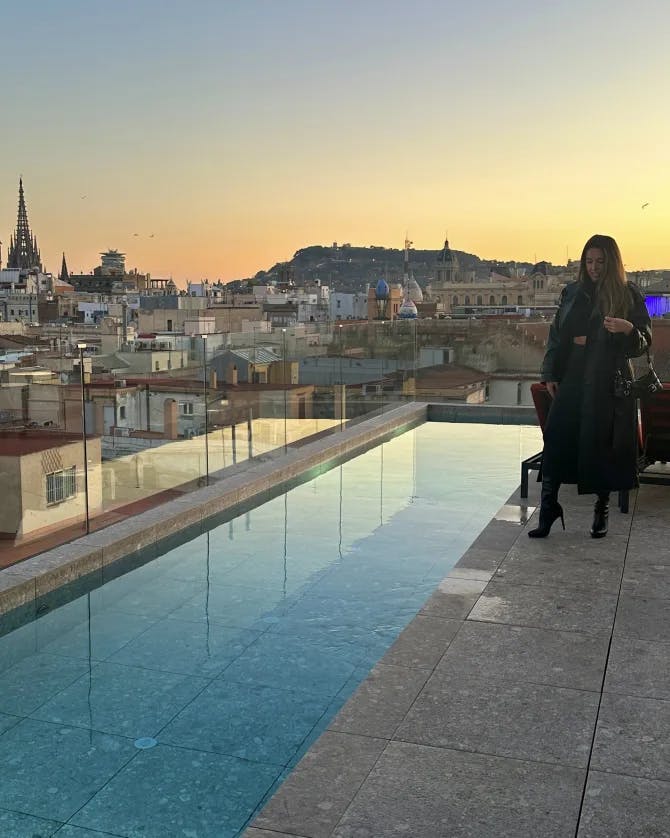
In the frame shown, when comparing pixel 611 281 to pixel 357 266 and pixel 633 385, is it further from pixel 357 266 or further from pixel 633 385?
pixel 357 266

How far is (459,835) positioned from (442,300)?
125735 mm

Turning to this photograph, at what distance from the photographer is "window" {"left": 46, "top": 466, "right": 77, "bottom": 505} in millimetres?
4340

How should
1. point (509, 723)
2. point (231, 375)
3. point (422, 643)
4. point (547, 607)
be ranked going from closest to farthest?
point (509, 723) → point (422, 643) → point (547, 607) → point (231, 375)

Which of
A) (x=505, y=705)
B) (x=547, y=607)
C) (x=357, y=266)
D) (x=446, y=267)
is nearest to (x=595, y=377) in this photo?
(x=547, y=607)

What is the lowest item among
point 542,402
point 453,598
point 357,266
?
point 453,598

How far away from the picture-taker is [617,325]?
399 cm

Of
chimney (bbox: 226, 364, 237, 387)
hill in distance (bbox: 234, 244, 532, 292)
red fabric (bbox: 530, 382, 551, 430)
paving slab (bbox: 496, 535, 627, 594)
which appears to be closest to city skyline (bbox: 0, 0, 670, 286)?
red fabric (bbox: 530, 382, 551, 430)

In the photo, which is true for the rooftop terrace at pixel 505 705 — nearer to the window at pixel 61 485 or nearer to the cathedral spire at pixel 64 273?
the window at pixel 61 485

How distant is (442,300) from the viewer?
126 metres

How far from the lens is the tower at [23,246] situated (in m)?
152

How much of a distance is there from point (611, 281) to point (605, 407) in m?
0.56

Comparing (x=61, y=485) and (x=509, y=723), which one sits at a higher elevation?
(x=61, y=485)

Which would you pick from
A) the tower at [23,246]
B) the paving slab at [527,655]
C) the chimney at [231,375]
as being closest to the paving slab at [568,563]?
the paving slab at [527,655]

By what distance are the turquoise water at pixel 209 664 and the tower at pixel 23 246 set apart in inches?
6112
